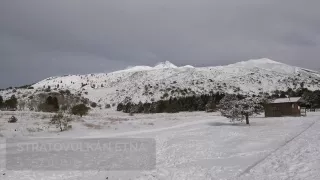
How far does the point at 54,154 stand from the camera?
2533 centimetres

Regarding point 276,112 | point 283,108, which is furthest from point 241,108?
point 283,108

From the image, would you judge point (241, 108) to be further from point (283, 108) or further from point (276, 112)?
point (283, 108)

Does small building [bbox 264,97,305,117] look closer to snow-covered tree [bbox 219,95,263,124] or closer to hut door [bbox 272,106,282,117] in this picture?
hut door [bbox 272,106,282,117]

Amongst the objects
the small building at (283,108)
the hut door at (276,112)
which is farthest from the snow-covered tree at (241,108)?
the hut door at (276,112)

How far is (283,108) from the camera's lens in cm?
7100

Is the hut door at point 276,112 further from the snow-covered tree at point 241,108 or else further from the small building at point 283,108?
the snow-covered tree at point 241,108

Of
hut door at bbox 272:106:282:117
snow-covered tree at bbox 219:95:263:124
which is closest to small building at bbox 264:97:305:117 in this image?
hut door at bbox 272:106:282:117

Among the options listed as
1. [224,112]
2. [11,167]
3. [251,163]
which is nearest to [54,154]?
[11,167]

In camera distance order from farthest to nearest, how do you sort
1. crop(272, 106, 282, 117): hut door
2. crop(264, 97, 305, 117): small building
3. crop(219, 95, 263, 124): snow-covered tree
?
1. crop(272, 106, 282, 117): hut door
2. crop(264, 97, 305, 117): small building
3. crop(219, 95, 263, 124): snow-covered tree

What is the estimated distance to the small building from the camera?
2758 inches

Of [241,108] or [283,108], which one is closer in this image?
[241,108]

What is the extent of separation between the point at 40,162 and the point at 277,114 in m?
59.6

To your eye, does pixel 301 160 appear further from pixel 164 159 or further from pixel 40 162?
pixel 40 162

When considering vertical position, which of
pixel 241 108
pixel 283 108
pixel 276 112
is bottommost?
Result: pixel 276 112
